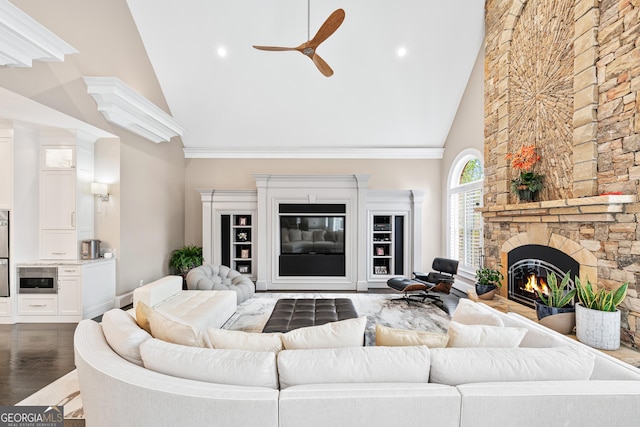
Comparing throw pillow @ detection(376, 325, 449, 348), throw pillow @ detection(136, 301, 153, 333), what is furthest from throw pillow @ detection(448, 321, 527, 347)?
throw pillow @ detection(136, 301, 153, 333)

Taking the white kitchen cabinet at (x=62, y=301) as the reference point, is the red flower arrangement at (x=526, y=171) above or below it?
above

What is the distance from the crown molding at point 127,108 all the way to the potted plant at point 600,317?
596cm

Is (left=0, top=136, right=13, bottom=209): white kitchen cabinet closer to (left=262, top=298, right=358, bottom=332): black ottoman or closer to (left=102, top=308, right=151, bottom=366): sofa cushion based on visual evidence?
(left=102, top=308, right=151, bottom=366): sofa cushion

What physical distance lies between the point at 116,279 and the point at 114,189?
4.74 ft

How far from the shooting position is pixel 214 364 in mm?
1533

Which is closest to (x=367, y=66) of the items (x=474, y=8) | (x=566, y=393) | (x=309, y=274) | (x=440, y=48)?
(x=440, y=48)

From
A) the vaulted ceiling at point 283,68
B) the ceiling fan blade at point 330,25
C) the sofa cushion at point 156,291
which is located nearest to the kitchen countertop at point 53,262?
the sofa cushion at point 156,291

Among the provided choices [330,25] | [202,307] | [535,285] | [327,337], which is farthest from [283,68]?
[535,285]

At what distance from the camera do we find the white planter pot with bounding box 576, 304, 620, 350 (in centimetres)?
268

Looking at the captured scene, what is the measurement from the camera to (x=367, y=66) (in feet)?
18.0

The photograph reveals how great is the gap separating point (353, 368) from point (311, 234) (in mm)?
4824

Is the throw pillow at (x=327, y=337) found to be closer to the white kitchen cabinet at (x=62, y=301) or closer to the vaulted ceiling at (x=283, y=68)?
the white kitchen cabinet at (x=62, y=301)

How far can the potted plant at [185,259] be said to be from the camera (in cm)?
611

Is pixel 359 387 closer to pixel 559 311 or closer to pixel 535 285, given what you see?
pixel 559 311
